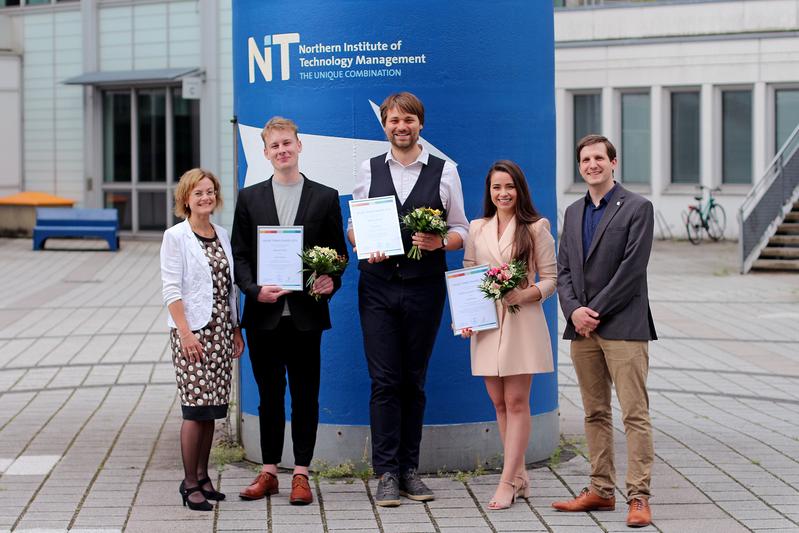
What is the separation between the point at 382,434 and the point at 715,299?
11.8 m

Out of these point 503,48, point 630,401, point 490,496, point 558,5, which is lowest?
point 490,496

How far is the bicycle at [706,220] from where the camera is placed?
93.8 ft

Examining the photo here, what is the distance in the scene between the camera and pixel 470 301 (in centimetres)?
673

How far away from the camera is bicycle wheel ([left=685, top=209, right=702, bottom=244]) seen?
28625mm

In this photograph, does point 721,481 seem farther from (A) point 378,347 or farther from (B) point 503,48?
(B) point 503,48

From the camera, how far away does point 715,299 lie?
17828mm

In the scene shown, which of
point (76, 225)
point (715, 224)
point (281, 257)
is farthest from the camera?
point (715, 224)

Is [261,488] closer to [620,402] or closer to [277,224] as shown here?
[277,224]

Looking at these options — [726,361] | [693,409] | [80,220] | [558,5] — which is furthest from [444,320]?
[558,5]

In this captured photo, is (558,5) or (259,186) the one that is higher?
(558,5)

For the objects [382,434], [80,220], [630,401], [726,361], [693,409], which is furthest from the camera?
[80,220]

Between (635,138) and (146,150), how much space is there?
11.2m

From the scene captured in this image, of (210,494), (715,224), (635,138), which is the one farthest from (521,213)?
(635,138)

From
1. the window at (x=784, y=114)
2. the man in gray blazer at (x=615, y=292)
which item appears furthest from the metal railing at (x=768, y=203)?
the man in gray blazer at (x=615, y=292)
